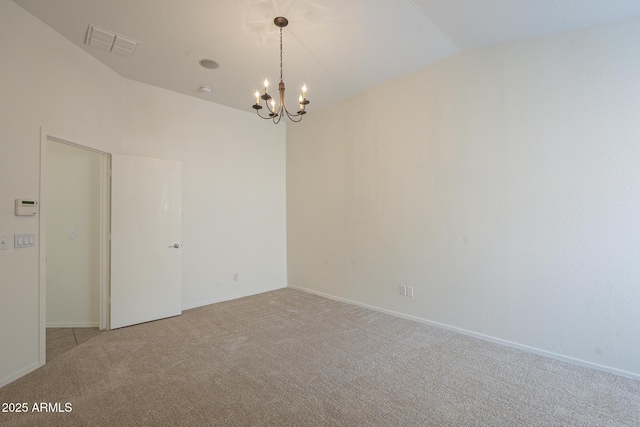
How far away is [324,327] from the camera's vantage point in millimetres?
3541

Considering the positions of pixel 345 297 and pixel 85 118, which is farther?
pixel 345 297

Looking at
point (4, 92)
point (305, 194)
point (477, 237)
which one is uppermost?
point (4, 92)

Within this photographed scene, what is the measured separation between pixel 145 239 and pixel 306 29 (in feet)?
10.5

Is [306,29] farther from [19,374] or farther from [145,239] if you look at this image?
[19,374]

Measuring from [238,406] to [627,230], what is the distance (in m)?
3.38

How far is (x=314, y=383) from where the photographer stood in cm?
235

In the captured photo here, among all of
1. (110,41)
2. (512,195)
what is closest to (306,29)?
(110,41)

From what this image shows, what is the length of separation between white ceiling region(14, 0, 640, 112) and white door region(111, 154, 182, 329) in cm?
126

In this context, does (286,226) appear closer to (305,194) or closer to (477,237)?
(305,194)

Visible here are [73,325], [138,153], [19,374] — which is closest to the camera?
[19,374]

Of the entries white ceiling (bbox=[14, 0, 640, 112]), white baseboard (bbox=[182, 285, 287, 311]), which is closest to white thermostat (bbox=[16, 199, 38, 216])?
white ceiling (bbox=[14, 0, 640, 112])

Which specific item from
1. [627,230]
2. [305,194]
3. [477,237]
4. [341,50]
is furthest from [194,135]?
[627,230]

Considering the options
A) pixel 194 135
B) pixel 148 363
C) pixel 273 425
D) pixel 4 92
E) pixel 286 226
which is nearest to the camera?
pixel 273 425

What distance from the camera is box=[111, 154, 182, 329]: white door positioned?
363 cm
